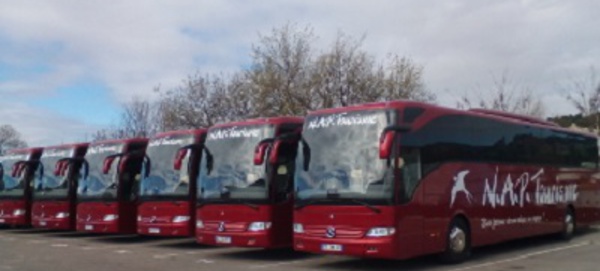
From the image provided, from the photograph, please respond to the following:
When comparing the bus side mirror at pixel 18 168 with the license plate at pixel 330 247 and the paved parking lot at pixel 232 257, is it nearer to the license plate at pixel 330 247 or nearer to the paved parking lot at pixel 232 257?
the paved parking lot at pixel 232 257

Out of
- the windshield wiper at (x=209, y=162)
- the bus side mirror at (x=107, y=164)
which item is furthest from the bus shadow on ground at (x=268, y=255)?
the bus side mirror at (x=107, y=164)

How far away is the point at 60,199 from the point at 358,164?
40.7ft

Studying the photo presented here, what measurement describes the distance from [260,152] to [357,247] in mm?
3254

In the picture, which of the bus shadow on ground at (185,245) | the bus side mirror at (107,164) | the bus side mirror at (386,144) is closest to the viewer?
the bus side mirror at (386,144)

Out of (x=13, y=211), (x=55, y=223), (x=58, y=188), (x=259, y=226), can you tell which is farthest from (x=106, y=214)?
(x=259, y=226)

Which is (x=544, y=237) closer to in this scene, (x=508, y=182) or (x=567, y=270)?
(x=508, y=182)

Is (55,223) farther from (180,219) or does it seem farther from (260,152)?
(260,152)

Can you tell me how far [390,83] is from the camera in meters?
37.0

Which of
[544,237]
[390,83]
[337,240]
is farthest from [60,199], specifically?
[390,83]

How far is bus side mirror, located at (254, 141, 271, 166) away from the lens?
14.8 m

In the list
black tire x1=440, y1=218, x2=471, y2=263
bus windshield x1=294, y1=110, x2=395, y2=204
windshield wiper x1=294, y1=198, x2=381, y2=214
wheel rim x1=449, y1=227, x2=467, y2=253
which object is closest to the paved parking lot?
black tire x1=440, y1=218, x2=471, y2=263

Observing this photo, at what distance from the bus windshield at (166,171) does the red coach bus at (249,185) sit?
181 cm

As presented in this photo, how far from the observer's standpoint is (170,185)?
60.0 feet

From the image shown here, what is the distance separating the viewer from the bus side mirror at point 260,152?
14.8 metres
